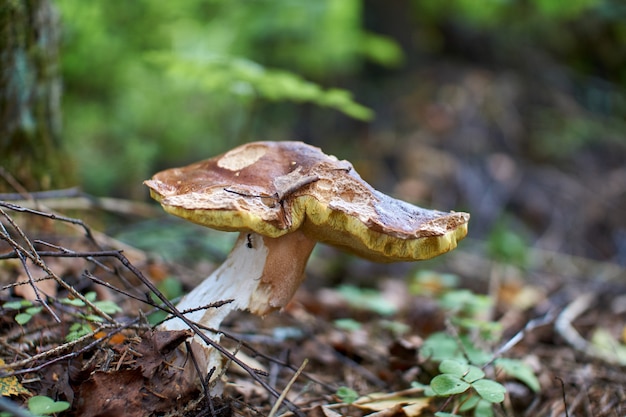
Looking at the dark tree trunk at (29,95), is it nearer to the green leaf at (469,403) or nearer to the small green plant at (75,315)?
the small green plant at (75,315)

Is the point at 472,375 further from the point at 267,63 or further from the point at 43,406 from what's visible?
the point at 267,63

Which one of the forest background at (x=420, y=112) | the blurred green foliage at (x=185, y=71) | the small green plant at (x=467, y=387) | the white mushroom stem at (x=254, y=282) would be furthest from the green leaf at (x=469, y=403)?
the forest background at (x=420, y=112)

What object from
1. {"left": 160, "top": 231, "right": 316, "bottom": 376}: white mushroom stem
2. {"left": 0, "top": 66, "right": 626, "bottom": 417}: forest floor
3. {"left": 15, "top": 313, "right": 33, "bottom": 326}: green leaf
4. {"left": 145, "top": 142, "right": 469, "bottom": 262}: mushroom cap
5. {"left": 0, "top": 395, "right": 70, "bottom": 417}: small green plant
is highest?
{"left": 145, "top": 142, "right": 469, "bottom": 262}: mushroom cap

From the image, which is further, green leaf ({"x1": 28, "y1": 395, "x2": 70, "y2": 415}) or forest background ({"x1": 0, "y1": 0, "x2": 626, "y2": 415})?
forest background ({"x1": 0, "y1": 0, "x2": 626, "y2": 415})

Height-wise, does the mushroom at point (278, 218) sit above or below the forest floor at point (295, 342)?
above

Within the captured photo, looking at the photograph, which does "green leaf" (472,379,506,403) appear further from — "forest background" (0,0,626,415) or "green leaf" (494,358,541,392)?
"forest background" (0,0,626,415)

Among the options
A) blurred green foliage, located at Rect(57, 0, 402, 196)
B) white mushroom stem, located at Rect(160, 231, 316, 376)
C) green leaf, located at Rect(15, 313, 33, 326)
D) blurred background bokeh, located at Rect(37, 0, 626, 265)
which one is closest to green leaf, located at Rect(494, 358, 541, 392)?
white mushroom stem, located at Rect(160, 231, 316, 376)
